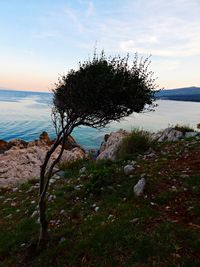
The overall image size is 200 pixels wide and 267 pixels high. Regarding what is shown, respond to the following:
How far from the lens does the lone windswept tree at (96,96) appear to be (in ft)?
29.2

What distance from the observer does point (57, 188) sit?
14430 millimetres

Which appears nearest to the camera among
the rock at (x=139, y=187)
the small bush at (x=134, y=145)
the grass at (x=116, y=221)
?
the grass at (x=116, y=221)

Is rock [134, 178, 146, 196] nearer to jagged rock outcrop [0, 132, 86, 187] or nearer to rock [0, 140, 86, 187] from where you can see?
rock [0, 140, 86, 187]

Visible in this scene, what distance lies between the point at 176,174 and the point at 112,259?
5558mm

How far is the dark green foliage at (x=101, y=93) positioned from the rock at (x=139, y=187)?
2909 millimetres

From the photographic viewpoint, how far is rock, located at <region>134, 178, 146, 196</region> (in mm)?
11178

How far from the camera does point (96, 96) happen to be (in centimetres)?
888

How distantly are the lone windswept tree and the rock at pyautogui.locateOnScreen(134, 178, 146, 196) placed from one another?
2899 mm

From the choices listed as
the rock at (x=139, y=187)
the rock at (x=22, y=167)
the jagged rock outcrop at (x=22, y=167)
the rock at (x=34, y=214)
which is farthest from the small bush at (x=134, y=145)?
the rock at (x=34, y=214)

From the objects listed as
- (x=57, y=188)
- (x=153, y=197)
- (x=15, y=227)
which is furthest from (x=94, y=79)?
(x=57, y=188)

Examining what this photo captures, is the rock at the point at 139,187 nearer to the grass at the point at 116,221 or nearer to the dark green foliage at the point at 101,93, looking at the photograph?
the grass at the point at 116,221

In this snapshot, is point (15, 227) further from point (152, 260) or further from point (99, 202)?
point (152, 260)

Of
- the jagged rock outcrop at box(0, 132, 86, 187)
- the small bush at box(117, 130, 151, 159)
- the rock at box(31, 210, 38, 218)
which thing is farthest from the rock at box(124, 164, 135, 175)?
the jagged rock outcrop at box(0, 132, 86, 187)

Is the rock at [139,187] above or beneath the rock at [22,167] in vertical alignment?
above
